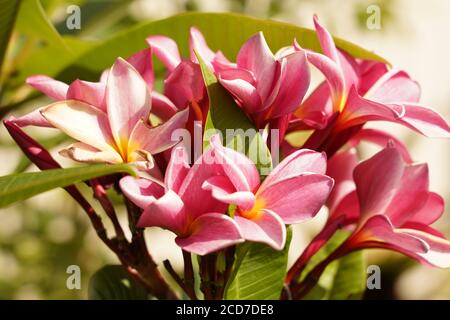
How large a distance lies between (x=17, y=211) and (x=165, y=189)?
4.38ft

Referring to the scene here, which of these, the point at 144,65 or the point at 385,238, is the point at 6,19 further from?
the point at 385,238

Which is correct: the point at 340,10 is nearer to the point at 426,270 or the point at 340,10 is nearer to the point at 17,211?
the point at 426,270

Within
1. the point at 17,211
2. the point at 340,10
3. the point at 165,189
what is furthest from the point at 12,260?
the point at 165,189

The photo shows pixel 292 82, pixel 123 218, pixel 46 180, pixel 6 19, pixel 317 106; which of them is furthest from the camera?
pixel 123 218

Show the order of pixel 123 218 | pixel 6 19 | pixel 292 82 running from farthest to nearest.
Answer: pixel 123 218
pixel 6 19
pixel 292 82

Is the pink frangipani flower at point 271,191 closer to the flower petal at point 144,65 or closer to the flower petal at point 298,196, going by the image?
the flower petal at point 298,196

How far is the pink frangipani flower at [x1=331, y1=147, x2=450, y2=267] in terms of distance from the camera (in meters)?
0.73

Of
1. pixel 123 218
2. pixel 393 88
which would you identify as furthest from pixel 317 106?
pixel 123 218

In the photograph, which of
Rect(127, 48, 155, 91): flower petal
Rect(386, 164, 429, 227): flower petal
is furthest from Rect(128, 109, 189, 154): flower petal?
Rect(386, 164, 429, 227): flower petal

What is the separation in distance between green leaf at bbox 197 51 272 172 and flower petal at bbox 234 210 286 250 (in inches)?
2.1

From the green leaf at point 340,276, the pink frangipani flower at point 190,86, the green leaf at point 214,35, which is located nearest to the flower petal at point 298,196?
the pink frangipani flower at point 190,86

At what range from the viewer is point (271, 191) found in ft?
2.12

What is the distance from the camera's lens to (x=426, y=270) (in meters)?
2.16

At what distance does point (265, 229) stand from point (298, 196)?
40 millimetres
